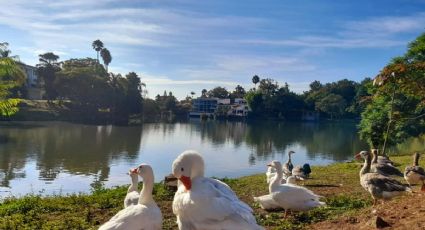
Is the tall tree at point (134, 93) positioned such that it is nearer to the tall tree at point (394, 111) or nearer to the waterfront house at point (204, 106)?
the waterfront house at point (204, 106)

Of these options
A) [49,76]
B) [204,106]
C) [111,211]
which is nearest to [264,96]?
[204,106]

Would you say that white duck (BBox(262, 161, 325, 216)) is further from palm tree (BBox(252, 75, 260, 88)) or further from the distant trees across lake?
palm tree (BBox(252, 75, 260, 88))

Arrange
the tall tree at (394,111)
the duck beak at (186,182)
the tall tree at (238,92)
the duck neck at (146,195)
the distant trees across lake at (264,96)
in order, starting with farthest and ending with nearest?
the tall tree at (238,92)
the tall tree at (394,111)
the distant trees across lake at (264,96)
the duck neck at (146,195)
the duck beak at (186,182)

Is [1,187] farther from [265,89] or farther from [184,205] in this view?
[265,89]

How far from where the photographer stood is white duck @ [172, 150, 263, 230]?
6.73 m

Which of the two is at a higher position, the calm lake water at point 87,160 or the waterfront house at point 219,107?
the waterfront house at point 219,107

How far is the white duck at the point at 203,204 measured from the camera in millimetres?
6727

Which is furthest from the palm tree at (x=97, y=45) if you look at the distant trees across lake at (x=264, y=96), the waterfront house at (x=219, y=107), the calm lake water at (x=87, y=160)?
the calm lake water at (x=87, y=160)

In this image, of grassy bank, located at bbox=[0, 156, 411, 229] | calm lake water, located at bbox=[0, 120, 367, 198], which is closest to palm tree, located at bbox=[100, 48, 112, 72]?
calm lake water, located at bbox=[0, 120, 367, 198]

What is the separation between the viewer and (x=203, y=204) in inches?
268

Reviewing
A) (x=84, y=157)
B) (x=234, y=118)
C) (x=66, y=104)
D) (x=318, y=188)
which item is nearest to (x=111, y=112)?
(x=66, y=104)

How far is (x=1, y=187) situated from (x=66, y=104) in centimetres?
7835

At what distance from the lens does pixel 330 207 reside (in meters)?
11.7

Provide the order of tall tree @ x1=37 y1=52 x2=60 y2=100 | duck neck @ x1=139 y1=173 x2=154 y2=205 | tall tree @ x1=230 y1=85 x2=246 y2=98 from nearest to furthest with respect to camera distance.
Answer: duck neck @ x1=139 y1=173 x2=154 y2=205
tall tree @ x1=37 y1=52 x2=60 y2=100
tall tree @ x1=230 y1=85 x2=246 y2=98
